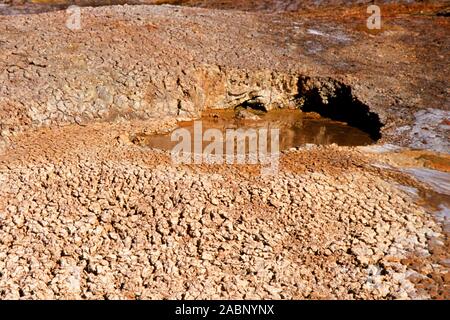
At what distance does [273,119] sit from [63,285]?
751 centimetres

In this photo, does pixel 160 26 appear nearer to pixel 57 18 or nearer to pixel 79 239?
pixel 57 18

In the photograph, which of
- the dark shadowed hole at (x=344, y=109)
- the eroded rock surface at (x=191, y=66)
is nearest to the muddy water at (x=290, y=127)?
the dark shadowed hole at (x=344, y=109)

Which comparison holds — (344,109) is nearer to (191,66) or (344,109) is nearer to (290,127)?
(290,127)

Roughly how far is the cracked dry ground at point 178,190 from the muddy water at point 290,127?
394 mm

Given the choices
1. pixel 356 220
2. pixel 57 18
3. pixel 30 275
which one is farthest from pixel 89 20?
pixel 356 220

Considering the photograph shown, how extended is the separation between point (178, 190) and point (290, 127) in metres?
5.28

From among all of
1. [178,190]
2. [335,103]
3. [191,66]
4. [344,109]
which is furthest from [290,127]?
[178,190]

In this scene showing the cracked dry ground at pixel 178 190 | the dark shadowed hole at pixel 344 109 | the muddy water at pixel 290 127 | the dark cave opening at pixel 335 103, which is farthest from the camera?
the dark cave opening at pixel 335 103

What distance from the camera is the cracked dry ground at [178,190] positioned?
584 centimetres

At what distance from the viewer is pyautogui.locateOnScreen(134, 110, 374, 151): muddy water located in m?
10.6

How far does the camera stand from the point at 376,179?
7.69 metres

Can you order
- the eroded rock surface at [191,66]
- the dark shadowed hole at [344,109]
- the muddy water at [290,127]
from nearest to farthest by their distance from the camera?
the eroded rock surface at [191,66] → the muddy water at [290,127] → the dark shadowed hole at [344,109]

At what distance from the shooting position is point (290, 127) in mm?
11602

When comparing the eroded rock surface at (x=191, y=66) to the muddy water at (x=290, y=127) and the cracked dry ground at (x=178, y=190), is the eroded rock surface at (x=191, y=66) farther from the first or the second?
the muddy water at (x=290, y=127)
